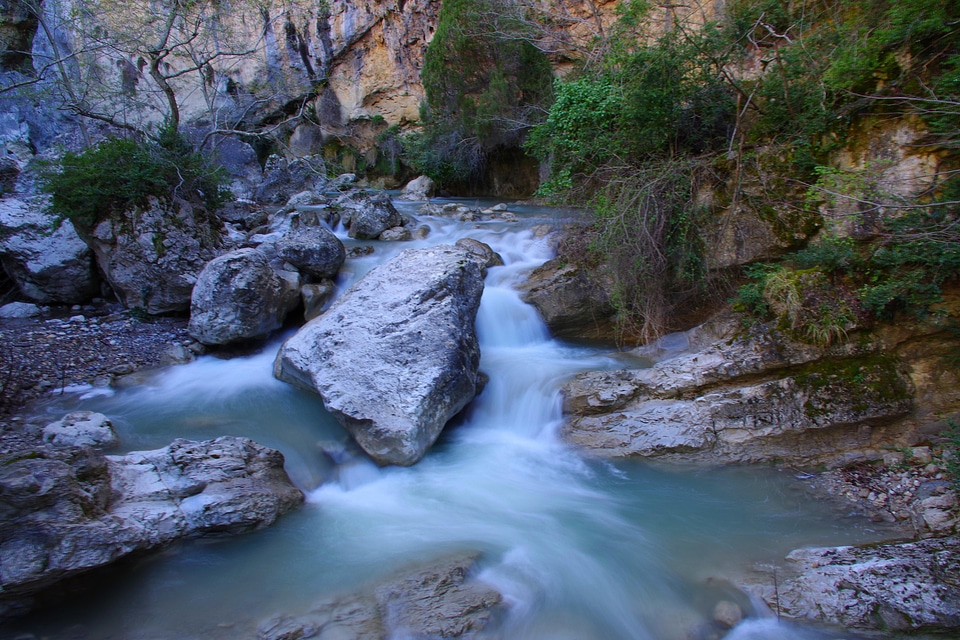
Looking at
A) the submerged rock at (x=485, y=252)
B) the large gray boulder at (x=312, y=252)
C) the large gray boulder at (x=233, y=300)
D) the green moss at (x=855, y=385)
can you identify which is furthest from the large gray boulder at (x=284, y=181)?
the green moss at (x=855, y=385)

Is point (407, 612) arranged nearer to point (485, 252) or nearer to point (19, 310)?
point (485, 252)

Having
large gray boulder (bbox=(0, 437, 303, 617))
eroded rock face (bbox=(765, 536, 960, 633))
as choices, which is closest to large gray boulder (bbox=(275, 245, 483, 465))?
large gray boulder (bbox=(0, 437, 303, 617))

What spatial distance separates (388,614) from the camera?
3094mm

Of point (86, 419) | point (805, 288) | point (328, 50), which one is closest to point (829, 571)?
point (805, 288)

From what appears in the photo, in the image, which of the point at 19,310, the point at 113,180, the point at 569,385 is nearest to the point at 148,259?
the point at 113,180

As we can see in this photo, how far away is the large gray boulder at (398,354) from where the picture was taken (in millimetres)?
4684

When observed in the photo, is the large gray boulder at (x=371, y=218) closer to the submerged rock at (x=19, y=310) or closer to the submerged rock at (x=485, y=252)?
the submerged rock at (x=485, y=252)

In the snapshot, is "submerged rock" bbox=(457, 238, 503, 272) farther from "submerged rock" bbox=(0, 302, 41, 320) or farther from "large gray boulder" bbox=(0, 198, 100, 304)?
"submerged rock" bbox=(0, 302, 41, 320)

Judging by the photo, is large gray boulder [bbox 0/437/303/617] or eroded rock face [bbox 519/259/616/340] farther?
eroded rock face [bbox 519/259/616/340]

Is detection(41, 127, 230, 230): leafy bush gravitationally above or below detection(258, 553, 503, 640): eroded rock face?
above

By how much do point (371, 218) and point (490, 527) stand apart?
773cm

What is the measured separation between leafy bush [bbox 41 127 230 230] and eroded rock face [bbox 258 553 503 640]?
6.99 m

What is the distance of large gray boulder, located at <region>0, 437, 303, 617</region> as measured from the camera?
290cm

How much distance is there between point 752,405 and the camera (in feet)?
14.8
